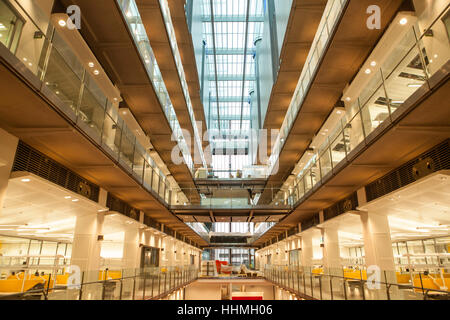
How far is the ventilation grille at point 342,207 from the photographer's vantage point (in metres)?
10.7

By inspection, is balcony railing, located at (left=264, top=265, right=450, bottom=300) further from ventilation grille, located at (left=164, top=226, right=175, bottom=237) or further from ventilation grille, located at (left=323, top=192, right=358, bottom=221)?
ventilation grille, located at (left=164, top=226, right=175, bottom=237)

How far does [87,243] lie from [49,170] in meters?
3.71

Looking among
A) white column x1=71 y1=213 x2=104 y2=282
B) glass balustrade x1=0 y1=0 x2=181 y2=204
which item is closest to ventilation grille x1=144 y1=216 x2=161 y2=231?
white column x1=71 y1=213 x2=104 y2=282

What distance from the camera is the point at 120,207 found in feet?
39.2

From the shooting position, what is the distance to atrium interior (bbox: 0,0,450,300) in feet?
17.1

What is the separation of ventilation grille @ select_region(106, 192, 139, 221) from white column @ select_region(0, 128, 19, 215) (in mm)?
5327

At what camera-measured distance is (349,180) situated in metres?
9.46

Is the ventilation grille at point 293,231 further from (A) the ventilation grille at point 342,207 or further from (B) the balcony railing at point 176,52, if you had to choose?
(B) the balcony railing at point 176,52

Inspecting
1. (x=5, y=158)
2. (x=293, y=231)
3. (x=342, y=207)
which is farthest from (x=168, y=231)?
(x=5, y=158)

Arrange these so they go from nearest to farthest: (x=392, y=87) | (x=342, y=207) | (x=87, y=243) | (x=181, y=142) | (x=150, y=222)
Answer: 1. (x=392, y=87)
2. (x=87, y=243)
3. (x=342, y=207)
4. (x=150, y=222)
5. (x=181, y=142)

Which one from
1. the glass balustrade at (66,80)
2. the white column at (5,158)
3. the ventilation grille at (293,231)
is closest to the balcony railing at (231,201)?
the ventilation grille at (293,231)

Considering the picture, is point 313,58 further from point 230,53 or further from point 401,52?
point 230,53

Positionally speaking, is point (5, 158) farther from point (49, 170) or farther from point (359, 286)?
point (359, 286)

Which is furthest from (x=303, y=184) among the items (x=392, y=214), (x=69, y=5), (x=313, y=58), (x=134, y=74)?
(x=69, y=5)
